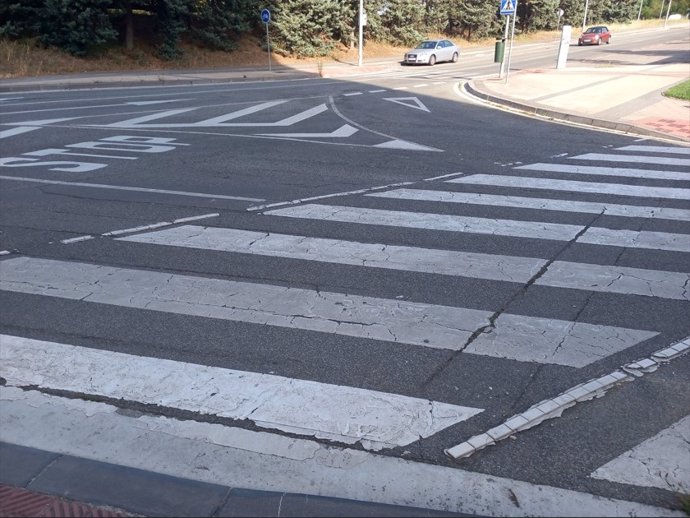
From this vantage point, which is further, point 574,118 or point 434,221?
point 574,118

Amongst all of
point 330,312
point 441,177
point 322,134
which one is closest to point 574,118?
point 322,134

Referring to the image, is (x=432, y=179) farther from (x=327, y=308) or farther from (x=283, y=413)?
(x=283, y=413)

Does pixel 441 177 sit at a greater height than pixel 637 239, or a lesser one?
lesser

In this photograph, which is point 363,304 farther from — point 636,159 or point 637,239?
point 636,159

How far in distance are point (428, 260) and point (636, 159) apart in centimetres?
699

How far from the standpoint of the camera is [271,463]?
142 inches

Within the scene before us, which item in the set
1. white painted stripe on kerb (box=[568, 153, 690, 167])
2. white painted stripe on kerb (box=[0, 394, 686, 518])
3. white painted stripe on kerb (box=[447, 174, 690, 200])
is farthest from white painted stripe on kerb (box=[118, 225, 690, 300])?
white painted stripe on kerb (box=[568, 153, 690, 167])

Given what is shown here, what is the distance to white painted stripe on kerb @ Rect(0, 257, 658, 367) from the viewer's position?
4.96 meters

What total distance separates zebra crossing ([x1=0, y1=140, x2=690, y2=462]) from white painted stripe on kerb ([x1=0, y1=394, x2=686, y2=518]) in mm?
195

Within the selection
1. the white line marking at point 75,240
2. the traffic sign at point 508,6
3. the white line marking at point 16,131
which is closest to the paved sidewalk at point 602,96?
Answer: the traffic sign at point 508,6

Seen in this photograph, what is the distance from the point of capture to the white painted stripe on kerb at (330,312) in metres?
4.96

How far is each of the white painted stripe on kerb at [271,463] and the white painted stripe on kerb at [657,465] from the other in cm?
20

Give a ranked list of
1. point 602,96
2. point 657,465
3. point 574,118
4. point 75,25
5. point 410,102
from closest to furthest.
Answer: point 657,465
point 574,118
point 602,96
point 410,102
point 75,25

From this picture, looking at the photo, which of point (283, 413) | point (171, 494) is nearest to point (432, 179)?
point (283, 413)
